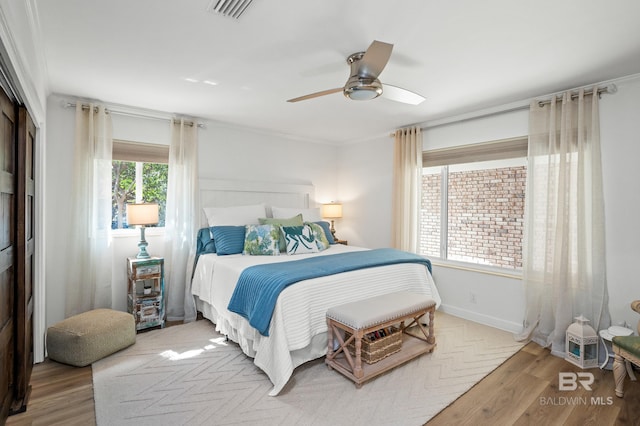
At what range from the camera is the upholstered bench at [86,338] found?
2568 millimetres

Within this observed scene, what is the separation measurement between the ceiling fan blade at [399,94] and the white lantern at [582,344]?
2.30 metres

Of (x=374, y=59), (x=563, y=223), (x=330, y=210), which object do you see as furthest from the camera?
(x=330, y=210)

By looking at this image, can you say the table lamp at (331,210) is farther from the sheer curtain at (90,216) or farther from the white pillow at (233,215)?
the sheer curtain at (90,216)

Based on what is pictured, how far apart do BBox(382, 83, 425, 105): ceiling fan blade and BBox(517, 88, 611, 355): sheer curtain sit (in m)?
1.41

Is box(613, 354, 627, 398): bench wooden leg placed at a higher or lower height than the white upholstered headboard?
lower

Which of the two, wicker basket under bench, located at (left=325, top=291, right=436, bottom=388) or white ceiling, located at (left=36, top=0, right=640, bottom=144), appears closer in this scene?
white ceiling, located at (left=36, top=0, right=640, bottom=144)

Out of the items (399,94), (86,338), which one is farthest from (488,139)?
(86,338)

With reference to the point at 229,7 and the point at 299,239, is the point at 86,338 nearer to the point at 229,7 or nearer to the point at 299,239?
the point at 299,239

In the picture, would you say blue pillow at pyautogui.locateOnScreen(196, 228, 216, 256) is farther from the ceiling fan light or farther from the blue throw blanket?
the ceiling fan light

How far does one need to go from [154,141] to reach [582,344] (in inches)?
181

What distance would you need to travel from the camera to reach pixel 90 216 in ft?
10.7

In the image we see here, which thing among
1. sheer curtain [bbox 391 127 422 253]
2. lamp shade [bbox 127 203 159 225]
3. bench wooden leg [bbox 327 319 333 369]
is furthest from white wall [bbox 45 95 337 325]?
bench wooden leg [bbox 327 319 333 369]

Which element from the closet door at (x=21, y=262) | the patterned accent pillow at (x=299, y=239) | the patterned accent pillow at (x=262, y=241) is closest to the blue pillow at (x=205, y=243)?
the patterned accent pillow at (x=262, y=241)

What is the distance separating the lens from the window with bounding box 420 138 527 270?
11.4 ft
